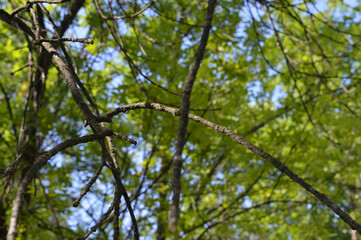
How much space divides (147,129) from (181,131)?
231 cm

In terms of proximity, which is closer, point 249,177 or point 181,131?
point 181,131

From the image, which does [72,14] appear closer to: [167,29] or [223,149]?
[167,29]

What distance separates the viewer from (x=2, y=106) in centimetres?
379

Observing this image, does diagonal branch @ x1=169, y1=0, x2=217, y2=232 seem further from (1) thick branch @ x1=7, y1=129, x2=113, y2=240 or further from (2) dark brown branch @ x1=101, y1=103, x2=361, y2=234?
(1) thick branch @ x1=7, y1=129, x2=113, y2=240

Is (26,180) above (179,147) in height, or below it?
below

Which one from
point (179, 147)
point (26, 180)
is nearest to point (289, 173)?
point (179, 147)

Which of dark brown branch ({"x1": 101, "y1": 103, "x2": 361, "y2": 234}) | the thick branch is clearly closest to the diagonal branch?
dark brown branch ({"x1": 101, "y1": 103, "x2": 361, "y2": 234})

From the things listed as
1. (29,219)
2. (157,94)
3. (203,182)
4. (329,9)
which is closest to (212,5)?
(157,94)

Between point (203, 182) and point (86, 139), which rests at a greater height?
point (203, 182)

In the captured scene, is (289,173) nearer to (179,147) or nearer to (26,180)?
(179,147)

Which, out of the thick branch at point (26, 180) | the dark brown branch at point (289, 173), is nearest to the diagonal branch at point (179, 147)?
the dark brown branch at point (289, 173)

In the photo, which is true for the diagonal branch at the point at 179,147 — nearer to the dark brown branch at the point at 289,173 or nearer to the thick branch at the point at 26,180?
the dark brown branch at the point at 289,173

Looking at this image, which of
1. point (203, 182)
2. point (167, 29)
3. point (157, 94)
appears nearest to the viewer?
point (157, 94)

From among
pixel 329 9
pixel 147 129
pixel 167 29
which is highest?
pixel 329 9
